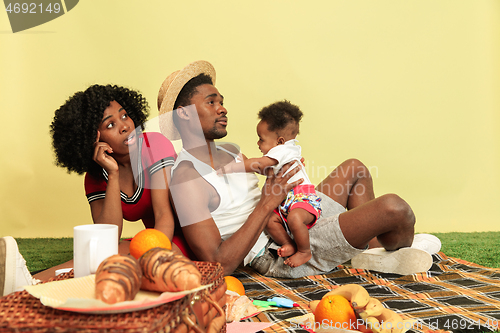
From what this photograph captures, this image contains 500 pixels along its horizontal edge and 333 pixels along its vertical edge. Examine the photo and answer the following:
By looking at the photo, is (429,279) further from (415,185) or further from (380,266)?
(415,185)

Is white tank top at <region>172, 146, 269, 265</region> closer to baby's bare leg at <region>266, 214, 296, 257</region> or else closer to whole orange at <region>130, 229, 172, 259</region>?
baby's bare leg at <region>266, 214, 296, 257</region>

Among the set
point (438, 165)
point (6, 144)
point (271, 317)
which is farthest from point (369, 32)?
point (6, 144)

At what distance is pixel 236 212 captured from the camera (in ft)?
6.93

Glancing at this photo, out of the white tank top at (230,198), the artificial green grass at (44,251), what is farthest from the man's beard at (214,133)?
Result: the artificial green grass at (44,251)

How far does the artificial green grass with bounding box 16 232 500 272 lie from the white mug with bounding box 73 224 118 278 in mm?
1807

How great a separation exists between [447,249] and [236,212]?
1.83 metres

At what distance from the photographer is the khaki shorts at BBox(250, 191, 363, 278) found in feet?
6.84

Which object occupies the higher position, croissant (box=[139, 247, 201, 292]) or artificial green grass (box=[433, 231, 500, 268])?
croissant (box=[139, 247, 201, 292])

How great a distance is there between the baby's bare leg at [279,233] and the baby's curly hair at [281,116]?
0.64 m

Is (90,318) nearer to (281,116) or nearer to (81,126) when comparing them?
(81,126)

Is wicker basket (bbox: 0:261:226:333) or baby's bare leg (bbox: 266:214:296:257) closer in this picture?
wicker basket (bbox: 0:261:226:333)

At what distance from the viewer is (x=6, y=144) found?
3.82 m

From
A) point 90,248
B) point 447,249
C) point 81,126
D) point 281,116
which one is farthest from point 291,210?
point 447,249

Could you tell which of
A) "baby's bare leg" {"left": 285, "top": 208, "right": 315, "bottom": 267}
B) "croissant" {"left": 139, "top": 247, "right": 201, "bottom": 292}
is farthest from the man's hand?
"croissant" {"left": 139, "top": 247, "right": 201, "bottom": 292}
